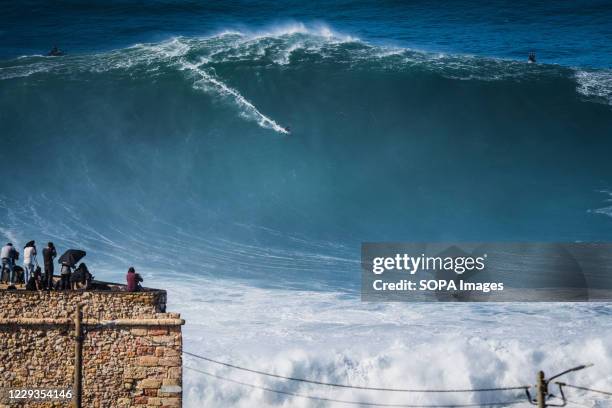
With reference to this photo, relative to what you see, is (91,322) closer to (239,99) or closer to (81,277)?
(81,277)

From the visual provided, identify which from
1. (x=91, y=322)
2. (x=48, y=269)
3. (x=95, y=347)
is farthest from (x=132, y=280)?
(x=48, y=269)

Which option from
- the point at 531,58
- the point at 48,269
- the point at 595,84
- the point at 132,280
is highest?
the point at 531,58

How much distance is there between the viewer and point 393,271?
101 feet

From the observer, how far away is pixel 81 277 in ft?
64.8

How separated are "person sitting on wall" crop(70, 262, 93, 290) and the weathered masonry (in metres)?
0.56

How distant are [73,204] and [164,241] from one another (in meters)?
3.55

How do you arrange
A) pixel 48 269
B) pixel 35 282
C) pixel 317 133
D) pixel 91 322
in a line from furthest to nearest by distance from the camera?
pixel 317 133, pixel 48 269, pixel 35 282, pixel 91 322

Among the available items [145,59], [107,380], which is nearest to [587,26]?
A: [145,59]

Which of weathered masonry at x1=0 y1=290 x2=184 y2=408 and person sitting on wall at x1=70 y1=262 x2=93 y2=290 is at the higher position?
person sitting on wall at x1=70 y1=262 x2=93 y2=290

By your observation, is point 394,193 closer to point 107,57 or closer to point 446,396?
point 446,396

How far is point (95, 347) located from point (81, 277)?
1.33 metres

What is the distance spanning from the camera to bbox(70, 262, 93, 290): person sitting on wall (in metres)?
19.7

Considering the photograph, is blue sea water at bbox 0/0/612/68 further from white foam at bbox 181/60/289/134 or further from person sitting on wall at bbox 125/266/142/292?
person sitting on wall at bbox 125/266/142/292

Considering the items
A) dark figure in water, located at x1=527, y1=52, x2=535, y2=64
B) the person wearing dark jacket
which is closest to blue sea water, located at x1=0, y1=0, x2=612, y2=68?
dark figure in water, located at x1=527, y1=52, x2=535, y2=64
